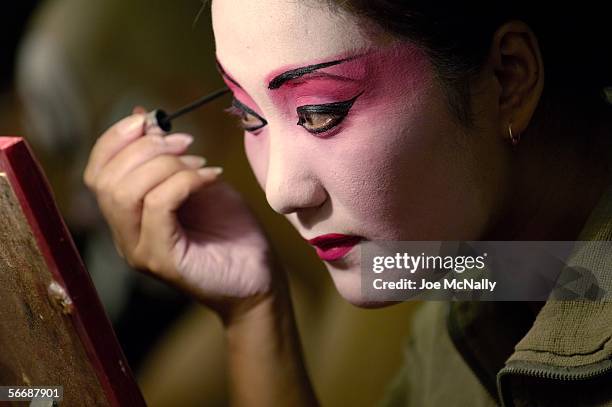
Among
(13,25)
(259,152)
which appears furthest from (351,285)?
(13,25)

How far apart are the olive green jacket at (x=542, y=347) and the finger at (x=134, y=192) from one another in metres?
0.36

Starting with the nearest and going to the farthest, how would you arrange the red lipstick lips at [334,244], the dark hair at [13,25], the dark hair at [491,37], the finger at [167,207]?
the dark hair at [491,37] < the red lipstick lips at [334,244] < the finger at [167,207] < the dark hair at [13,25]

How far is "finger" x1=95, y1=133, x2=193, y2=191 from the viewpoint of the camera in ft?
2.82

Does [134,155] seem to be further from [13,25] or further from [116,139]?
[13,25]

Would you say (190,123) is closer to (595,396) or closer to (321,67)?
(321,67)

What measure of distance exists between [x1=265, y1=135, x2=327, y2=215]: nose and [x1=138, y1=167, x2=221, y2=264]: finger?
0.16m

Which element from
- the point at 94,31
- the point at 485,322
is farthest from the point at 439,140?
the point at 94,31

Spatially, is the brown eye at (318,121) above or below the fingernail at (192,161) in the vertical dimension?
above

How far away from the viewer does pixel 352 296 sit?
0.80 meters

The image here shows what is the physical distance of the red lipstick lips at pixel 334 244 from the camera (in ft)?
2.46

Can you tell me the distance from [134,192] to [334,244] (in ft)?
0.75

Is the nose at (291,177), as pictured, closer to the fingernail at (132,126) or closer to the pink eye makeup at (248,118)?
the pink eye makeup at (248,118)

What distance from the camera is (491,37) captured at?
0.68 meters

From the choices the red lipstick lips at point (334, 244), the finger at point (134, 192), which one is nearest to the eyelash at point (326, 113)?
the red lipstick lips at point (334, 244)
